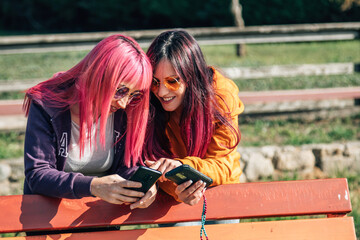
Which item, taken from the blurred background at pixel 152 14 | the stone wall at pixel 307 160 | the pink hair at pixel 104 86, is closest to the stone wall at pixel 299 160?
the stone wall at pixel 307 160

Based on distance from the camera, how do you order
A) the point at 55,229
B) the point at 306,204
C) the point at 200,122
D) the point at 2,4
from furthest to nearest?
the point at 2,4 < the point at 200,122 < the point at 306,204 < the point at 55,229

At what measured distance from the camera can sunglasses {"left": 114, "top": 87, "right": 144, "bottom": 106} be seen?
1979 millimetres

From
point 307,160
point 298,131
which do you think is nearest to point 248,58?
point 298,131

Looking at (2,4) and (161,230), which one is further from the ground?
(161,230)

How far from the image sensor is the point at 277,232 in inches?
77.9

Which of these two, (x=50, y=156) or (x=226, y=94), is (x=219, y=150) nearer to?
(x=226, y=94)

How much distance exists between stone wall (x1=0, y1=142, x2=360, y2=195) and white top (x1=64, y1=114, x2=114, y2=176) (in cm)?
216

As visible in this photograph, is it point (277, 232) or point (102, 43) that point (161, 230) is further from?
point (102, 43)

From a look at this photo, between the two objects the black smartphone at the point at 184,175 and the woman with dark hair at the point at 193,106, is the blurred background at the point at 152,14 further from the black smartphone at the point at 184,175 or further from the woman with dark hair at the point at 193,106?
the black smartphone at the point at 184,175

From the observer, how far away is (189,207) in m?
1.97

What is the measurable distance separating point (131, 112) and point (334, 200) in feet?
3.12

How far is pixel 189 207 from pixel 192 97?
537 mm

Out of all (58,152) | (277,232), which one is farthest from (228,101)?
(58,152)

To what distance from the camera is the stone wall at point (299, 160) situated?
13.7ft
